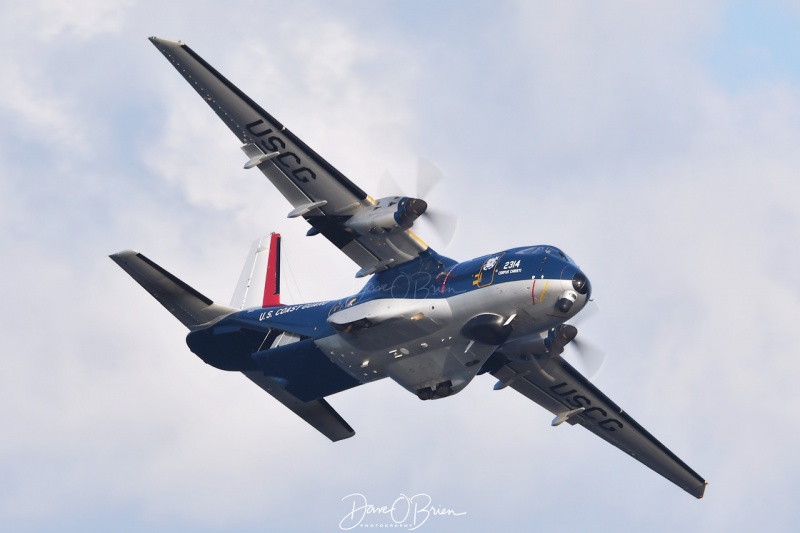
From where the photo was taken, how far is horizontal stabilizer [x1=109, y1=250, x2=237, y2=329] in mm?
40875

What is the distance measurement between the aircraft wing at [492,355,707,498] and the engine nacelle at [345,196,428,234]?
698 cm

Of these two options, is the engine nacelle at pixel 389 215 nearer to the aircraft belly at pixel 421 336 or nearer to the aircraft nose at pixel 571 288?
the aircraft belly at pixel 421 336

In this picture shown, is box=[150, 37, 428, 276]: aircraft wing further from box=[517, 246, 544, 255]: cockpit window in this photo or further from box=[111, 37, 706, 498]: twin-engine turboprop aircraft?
box=[517, 246, 544, 255]: cockpit window

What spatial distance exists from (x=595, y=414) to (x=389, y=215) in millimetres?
11364

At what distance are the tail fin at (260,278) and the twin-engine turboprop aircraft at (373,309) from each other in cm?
186

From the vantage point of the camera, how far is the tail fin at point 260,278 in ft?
152

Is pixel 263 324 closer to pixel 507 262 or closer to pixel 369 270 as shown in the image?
pixel 369 270

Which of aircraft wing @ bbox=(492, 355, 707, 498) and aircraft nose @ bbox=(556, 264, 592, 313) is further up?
aircraft wing @ bbox=(492, 355, 707, 498)

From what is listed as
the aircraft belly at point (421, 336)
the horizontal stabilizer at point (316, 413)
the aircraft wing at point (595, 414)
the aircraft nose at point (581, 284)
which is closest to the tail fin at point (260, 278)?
the horizontal stabilizer at point (316, 413)

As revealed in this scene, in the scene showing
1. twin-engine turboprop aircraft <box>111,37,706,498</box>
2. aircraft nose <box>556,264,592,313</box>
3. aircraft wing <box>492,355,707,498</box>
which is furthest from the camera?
aircraft wing <box>492,355,707,498</box>

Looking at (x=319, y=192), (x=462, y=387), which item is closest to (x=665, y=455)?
(x=462, y=387)

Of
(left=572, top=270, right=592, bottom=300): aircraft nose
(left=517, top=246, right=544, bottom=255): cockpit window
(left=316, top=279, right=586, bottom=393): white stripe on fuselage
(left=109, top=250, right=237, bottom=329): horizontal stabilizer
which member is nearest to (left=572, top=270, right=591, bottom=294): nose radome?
(left=572, top=270, right=592, bottom=300): aircraft nose

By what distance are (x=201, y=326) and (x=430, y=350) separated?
7.99 metres

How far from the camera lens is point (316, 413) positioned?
44688 mm
